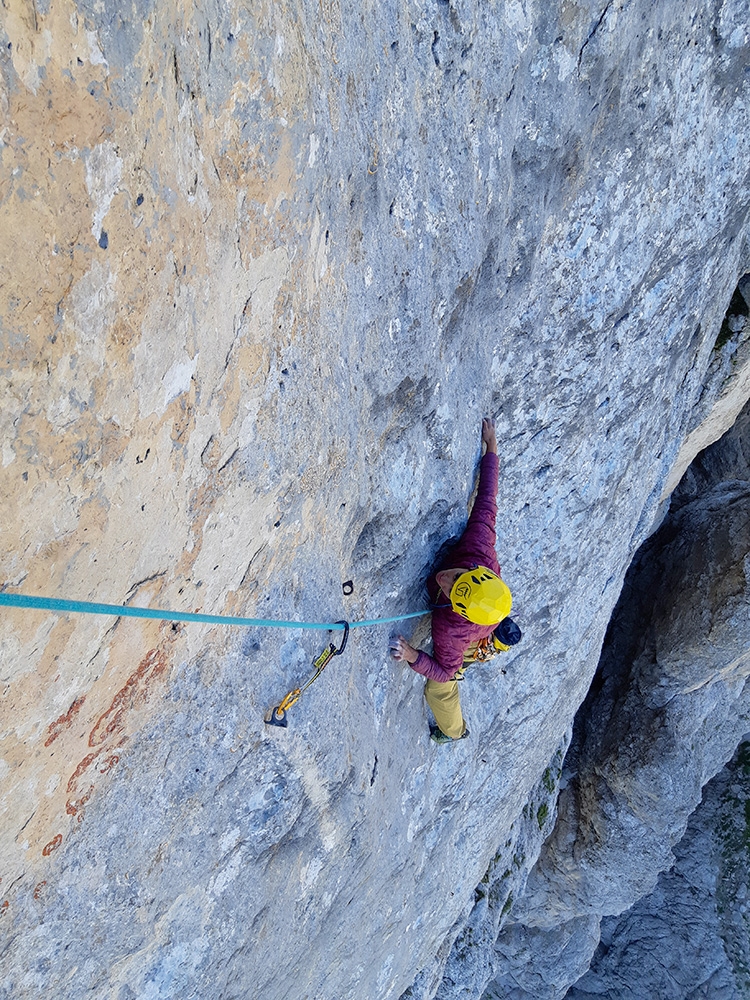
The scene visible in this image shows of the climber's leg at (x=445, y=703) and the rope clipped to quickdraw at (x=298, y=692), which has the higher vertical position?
the rope clipped to quickdraw at (x=298, y=692)

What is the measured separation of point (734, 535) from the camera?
8.13 meters

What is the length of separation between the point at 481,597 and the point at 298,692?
95 cm

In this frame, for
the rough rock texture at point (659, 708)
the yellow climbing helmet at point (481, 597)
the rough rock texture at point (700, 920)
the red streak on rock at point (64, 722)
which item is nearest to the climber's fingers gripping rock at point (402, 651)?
the yellow climbing helmet at point (481, 597)

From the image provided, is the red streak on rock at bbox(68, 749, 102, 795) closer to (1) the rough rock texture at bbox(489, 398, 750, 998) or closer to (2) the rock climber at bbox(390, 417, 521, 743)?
(2) the rock climber at bbox(390, 417, 521, 743)

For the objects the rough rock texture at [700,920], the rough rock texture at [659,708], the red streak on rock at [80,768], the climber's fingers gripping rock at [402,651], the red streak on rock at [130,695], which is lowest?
the rough rock texture at [700,920]

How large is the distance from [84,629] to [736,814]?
40.7 feet

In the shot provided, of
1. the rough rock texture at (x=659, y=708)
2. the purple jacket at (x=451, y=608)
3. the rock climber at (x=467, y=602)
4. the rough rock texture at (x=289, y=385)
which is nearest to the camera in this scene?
the rough rock texture at (x=289, y=385)

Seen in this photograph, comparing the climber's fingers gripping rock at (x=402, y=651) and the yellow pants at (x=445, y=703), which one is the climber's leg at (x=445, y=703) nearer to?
the yellow pants at (x=445, y=703)

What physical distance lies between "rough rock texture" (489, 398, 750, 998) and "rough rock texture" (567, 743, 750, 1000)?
7.35 feet

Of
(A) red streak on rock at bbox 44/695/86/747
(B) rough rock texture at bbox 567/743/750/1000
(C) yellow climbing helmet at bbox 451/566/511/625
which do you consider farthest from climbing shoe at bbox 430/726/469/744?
(B) rough rock texture at bbox 567/743/750/1000

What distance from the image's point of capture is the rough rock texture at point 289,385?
5.32 ft

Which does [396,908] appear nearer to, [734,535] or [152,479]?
[152,479]

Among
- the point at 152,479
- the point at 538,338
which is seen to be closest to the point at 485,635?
the point at 538,338

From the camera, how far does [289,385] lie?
8.00 feet
